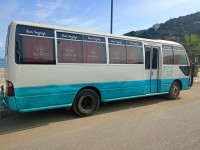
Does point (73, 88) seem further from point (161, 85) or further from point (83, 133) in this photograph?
point (161, 85)

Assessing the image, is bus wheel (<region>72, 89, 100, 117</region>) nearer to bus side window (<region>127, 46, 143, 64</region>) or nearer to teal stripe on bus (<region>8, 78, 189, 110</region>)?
teal stripe on bus (<region>8, 78, 189, 110</region>)

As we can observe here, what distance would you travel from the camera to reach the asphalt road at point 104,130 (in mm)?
3312

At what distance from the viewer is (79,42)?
5.02 m

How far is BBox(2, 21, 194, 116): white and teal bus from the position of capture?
13.5ft

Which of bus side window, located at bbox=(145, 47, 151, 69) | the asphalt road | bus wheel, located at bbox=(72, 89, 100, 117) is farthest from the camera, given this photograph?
bus side window, located at bbox=(145, 47, 151, 69)

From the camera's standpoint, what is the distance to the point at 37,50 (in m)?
4.31

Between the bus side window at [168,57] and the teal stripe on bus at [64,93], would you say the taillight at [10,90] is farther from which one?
the bus side window at [168,57]

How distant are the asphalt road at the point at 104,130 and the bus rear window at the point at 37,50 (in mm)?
1828

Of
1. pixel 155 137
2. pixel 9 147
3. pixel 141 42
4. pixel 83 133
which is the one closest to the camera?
pixel 9 147

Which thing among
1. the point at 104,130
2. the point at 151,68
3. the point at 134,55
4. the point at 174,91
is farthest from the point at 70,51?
the point at 174,91

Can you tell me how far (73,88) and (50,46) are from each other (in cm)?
140

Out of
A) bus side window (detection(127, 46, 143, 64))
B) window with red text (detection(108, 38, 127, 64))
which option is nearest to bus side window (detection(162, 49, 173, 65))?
bus side window (detection(127, 46, 143, 64))

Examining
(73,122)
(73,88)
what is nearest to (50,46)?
(73,88)

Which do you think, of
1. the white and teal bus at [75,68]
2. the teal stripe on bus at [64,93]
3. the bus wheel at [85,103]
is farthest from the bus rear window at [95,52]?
the bus wheel at [85,103]
